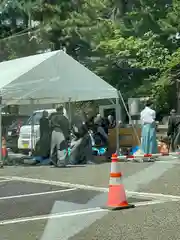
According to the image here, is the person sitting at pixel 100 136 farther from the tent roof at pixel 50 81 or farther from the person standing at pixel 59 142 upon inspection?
the person standing at pixel 59 142

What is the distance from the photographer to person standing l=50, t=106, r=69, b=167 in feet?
50.6

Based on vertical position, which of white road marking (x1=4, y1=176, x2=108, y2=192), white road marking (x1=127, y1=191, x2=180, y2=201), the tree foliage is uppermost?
the tree foliage

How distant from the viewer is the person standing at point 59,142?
1541cm

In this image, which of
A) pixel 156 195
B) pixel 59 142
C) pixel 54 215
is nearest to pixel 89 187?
pixel 156 195

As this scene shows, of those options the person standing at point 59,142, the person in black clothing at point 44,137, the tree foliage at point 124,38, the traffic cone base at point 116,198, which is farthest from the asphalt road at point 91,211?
the tree foliage at point 124,38

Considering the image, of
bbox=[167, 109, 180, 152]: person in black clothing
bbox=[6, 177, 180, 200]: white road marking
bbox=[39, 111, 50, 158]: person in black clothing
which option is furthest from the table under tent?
bbox=[6, 177, 180, 200]: white road marking

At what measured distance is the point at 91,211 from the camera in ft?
27.3

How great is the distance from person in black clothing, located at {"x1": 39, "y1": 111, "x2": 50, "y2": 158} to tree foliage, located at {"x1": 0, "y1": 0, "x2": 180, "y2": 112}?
35.0 feet

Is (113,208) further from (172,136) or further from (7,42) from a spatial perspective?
(7,42)

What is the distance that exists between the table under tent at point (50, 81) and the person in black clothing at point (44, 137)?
2.42ft

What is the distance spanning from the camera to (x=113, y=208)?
8281 mm

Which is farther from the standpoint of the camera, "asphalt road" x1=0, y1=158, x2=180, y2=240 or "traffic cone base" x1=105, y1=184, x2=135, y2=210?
"traffic cone base" x1=105, y1=184, x2=135, y2=210

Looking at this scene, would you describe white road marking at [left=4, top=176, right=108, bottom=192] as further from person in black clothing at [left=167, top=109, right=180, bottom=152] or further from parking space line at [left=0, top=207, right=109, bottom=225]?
person in black clothing at [left=167, top=109, right=180, bottom=152]

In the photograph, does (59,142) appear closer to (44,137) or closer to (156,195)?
(44,137)
